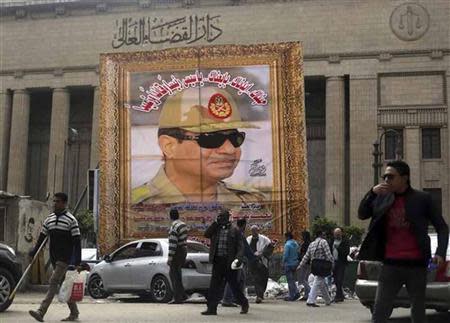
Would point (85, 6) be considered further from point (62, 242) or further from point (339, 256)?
point (62, 242)

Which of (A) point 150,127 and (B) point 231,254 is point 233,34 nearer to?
(A) point 150,127

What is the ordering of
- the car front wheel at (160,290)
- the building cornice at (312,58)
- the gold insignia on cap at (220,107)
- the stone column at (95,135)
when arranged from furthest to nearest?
the stone column at (95,135)
the building cornice at (312,58)
the gold insignia on cap at (220,107)
the car front wheel at (160,290)

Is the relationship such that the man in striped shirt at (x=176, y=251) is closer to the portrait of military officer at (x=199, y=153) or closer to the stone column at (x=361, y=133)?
the portrait of military officer at (x=199, y=153)

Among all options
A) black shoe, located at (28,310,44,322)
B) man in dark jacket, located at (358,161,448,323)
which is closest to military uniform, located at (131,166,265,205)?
black shoe, located at (28,310,44,322)

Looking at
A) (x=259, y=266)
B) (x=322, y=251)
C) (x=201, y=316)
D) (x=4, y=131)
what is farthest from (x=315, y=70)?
(x=201, y=316)

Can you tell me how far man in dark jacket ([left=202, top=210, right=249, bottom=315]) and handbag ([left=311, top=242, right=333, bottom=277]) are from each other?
2.73 meters

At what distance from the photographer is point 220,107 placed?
63.0ft

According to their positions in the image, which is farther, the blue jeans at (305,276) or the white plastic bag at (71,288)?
the blue jeans at (305,276)

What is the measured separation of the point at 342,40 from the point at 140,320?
3798 cm

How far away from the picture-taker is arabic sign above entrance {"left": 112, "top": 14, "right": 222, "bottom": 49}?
4262 centimetres

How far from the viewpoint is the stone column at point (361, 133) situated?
43219 millimetres

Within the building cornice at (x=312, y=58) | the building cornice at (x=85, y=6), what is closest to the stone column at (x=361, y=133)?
the building cornice at (x=312, y=58)

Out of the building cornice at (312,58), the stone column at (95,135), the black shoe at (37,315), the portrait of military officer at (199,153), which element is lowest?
the black shoe at (37,315)

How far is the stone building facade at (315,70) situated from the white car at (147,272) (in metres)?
27.1
